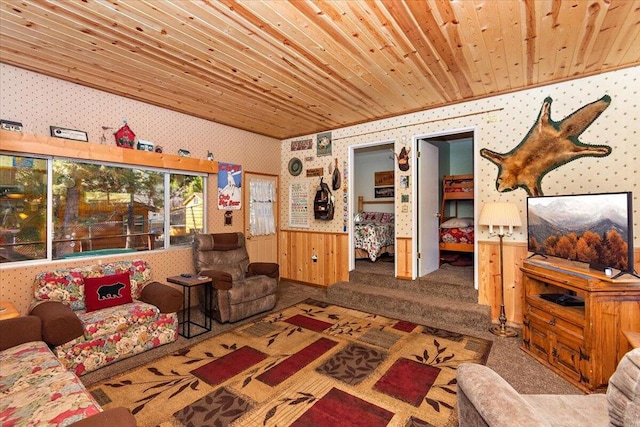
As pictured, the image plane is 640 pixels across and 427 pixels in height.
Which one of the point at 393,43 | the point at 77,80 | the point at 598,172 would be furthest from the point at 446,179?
the point at 77,80

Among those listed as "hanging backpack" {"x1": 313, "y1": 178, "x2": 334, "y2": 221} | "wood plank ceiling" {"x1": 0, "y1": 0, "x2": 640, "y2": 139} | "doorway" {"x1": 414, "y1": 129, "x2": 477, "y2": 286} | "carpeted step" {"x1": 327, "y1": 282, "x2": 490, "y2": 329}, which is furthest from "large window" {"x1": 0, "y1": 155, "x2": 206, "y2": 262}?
"doorway" {"x1": 414, "y1": 129, "x2": 477, "y2": 286}

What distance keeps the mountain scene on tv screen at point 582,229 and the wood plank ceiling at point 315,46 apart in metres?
1.35

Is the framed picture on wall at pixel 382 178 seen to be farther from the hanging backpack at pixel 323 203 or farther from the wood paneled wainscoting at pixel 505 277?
the wood paneled wainscoting at pixel 505 277

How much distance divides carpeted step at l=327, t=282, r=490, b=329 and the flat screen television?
101cm

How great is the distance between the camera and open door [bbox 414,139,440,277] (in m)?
4.38

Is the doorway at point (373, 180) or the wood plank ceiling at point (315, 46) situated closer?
the wood plank ceiling at point (315, 46)

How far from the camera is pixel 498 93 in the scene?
11.8 ft

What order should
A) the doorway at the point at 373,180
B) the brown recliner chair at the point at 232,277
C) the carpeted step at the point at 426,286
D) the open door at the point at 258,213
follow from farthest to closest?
the doorway at the point at 373,180
the open door at the point at 258,213
the carpeted step at the point at 426,286
the brown recliner chair at the point at 232,277

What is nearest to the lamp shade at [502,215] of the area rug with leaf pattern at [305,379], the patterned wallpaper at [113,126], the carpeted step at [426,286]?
the carpeted step at [426,286]

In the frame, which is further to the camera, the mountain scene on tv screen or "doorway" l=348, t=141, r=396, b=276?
"doorway" l=348, t=141, r=396, b=276

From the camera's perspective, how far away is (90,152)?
3.20 meters

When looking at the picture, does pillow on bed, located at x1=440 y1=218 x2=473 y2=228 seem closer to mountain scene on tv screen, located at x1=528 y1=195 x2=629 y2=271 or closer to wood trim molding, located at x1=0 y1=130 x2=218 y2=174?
mountain scene on tv screen, located at x1=528 y1=195 x2=629 y2=271

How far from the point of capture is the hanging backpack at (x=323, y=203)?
200 inches

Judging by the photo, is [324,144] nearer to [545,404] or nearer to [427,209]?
[427,209]
